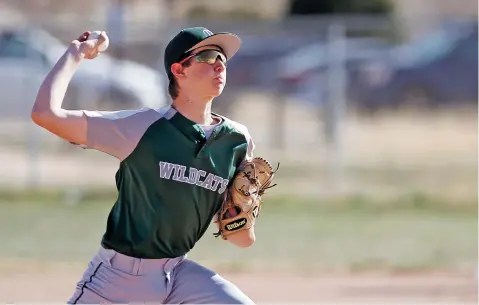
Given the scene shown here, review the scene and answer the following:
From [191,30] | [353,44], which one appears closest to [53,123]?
[191,30]

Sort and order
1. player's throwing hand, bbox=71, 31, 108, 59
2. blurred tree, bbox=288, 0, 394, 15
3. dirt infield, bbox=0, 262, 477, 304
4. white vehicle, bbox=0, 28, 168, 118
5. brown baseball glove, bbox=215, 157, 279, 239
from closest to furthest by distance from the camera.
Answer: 1. player's throwing hand, bbox=71, 31, 108, 59
2. brown baseball glove, bbox=215, 157, 279, 239
3. dirt infield, bbox=0, 262, 477, 304
4. white vehicle, bbox=0, 28, 168, 118
5. blurred tree, bbox=288, 0, 394, 15

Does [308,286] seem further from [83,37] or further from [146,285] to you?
[83,37]

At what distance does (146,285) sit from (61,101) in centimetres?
86

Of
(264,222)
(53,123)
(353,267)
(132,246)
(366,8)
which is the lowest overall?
(132,246)

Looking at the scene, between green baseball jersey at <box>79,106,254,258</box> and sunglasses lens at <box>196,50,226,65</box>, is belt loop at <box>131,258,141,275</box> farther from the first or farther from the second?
sunglasses lens at <box>196,50,226,65</box>

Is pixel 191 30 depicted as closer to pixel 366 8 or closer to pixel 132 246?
pixel 132 246

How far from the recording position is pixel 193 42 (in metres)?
4.74

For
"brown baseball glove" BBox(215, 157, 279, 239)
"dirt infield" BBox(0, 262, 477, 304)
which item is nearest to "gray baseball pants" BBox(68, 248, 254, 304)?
"brown baseball glove" BBox(215, 157, 279, 239)

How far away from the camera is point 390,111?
21.8 metres

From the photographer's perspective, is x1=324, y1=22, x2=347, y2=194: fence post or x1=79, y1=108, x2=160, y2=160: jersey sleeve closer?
x1=79, y1=108, x2=160, y2=160: jersey sleeve

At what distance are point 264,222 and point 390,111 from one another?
9.87 meters

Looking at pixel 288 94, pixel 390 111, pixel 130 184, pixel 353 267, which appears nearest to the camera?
pixel 130 184

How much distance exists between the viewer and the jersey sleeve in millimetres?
4512

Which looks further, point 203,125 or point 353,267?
point 353,267
